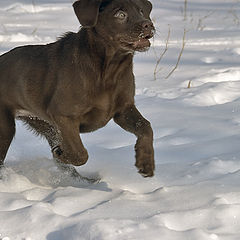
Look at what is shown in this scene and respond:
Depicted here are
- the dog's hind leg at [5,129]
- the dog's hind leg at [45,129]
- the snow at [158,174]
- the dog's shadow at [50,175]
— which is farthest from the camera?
the dog's hind leg at [45,129]

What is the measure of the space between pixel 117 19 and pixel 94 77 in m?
0.36

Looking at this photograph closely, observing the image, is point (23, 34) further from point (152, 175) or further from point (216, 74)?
point (152, 175)

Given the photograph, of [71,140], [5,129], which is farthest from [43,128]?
[71,140]

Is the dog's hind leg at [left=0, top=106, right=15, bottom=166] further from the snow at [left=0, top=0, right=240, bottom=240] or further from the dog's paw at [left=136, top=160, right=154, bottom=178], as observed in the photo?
the dog's paw at [left=136, top=160, right=154, bottom=178]

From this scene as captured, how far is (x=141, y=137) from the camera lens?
12.6ft

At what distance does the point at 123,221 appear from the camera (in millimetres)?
3002

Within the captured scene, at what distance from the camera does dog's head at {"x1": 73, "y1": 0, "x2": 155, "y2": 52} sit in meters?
3.63

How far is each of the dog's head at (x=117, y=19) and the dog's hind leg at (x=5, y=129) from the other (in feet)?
2.87

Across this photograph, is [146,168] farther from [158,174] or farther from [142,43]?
[142,43]

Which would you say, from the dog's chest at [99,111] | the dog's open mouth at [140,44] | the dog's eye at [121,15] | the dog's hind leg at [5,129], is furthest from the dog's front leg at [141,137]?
the dog's hind leg at [5,129]

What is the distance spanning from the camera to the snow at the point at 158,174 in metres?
2.98

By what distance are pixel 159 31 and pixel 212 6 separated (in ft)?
9.15

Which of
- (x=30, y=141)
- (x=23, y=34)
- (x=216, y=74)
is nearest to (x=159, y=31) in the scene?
(x=23, y=34)

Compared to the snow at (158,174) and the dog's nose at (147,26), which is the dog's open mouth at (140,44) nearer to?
the dog's nose at (147,26)
